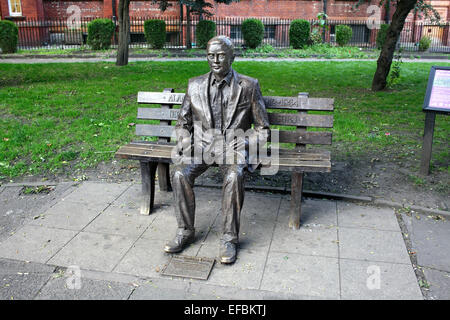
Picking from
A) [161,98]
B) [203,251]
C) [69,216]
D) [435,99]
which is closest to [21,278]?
[69,216]

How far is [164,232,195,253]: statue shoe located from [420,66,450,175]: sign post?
3.30 m

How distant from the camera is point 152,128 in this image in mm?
5496

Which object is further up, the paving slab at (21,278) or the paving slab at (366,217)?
the paving slab at (366,217)

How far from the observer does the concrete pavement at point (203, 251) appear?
3697 millimetres

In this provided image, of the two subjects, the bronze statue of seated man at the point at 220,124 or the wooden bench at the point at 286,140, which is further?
the wooden bench at the point at 286,140

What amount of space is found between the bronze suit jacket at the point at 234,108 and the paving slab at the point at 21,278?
1834mm

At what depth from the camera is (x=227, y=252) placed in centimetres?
410

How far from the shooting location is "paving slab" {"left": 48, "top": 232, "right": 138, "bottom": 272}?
13.4ft

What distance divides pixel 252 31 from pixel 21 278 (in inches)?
733

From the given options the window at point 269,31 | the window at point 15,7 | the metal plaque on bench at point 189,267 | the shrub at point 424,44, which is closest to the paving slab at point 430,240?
the metal plaque on bench at point 189,267

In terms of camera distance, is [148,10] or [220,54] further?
[148,10]

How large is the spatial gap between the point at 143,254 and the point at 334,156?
11.2 ft

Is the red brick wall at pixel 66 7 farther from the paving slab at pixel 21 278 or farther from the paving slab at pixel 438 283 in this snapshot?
the paving slab at pixel 438 283

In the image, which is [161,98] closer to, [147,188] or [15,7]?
[147,188]
